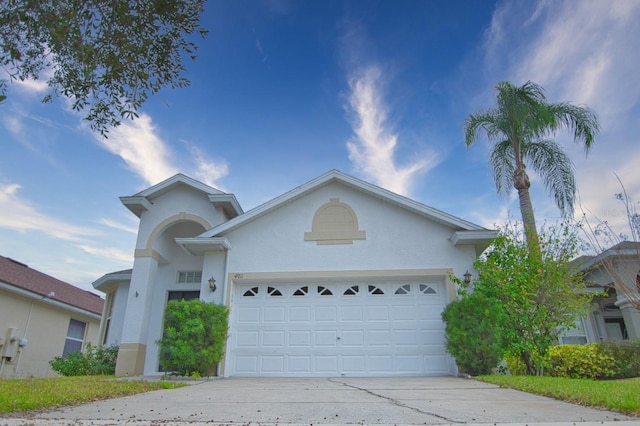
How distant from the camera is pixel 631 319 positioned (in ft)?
43.1

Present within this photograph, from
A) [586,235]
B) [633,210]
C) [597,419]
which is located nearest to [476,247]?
[586,235]

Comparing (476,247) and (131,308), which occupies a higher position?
(476,247)

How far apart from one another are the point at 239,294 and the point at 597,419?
929 cm

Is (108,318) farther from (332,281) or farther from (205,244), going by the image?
(332,281)

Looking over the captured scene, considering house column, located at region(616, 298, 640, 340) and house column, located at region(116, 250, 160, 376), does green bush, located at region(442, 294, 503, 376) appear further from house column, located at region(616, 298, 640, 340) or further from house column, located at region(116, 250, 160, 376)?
house column, located at region(116, 250, 160, 376)

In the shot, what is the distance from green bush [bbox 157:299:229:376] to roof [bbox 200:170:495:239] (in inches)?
95.0

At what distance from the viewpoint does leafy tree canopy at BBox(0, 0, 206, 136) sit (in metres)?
7.11

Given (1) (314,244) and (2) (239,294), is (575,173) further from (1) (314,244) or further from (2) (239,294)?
(2) (239,294)

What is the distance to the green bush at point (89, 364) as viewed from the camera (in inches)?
498

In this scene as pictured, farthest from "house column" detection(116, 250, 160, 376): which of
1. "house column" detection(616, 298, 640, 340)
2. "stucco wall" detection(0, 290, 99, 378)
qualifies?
"house column" detection(616, 298, 640, 340)

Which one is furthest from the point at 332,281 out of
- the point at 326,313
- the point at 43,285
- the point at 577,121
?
the point at 43,285

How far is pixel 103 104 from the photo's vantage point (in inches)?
309

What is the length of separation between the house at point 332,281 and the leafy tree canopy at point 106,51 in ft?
15.3

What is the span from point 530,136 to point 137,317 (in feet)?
49.6
